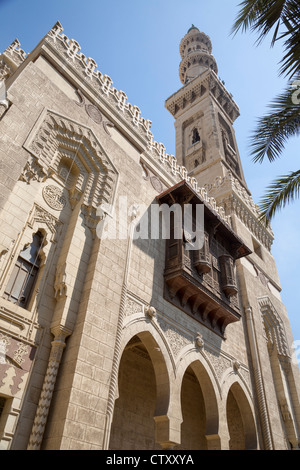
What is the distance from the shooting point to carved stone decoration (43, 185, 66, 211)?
273 inches

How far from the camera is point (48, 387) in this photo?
530 cm

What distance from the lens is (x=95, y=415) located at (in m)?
5.32

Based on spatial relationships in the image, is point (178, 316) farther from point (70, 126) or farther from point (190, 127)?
point (190, 127)

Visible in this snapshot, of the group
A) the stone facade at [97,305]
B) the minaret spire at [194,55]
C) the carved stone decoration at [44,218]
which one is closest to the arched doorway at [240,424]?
the stone facade at [97,305]

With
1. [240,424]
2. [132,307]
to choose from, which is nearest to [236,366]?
[240,424]

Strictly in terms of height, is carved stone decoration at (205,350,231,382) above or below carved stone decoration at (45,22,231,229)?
below

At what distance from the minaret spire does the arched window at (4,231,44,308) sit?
931 inches

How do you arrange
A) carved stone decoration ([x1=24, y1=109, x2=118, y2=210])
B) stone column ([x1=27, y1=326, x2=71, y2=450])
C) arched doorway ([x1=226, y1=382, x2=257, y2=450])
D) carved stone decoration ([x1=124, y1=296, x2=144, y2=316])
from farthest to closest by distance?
1. arched doorway ([x1=226, y1=382, x2=257, y2=450])
2. carved stone decoration ([x1=124, y1=296, x2=144, y2=316])
3. carved stone decoration ([x1=24, y1=109, x2=118, y2=210])
4. stone column ([x1=27, y1=326, x2=71, y2=450])

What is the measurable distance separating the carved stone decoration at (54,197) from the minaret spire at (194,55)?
22362 mm

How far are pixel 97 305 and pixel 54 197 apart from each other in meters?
2.38

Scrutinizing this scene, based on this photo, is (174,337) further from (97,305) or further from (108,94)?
(108,94)

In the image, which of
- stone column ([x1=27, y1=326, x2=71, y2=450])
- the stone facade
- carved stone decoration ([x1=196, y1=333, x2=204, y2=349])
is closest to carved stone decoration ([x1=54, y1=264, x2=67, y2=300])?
the stone facade

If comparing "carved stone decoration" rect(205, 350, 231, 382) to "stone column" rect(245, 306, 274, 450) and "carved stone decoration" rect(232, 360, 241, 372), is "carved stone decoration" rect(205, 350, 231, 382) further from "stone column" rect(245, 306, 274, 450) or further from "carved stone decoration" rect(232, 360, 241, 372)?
"stone column" rect(245, 306, 274, 450)

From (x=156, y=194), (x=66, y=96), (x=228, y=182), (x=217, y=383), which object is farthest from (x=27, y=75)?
(x=228, y=182)
